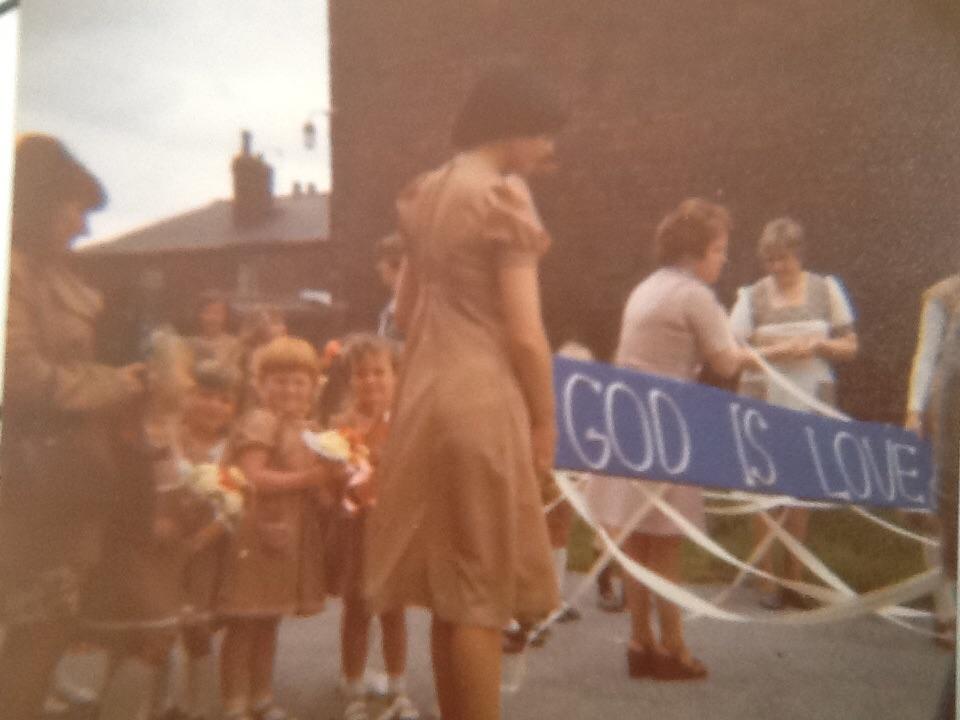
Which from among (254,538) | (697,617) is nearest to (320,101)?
(254,538)

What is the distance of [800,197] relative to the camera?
200 centimetres

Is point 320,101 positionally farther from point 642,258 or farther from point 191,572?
point 191,572

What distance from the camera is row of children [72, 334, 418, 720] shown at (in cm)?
187

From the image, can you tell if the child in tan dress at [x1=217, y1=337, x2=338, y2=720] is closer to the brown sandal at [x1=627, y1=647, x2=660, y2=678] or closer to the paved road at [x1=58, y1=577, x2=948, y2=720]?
the paved road at [x1=58, y1=577, x2=948, y2=720]

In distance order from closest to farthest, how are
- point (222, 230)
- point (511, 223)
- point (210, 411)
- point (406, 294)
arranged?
point (511, 223), point (406, 294), point (210, 411), point (222, 230)

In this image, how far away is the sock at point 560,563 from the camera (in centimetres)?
180

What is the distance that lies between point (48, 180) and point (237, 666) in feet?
3.55

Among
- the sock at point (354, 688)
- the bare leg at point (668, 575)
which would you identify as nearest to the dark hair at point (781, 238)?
the bare leg at point (668, 575)

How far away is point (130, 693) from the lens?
1.93 metres

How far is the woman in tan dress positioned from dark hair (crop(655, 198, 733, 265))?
0.29 m

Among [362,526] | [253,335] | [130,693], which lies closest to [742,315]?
[362,526]

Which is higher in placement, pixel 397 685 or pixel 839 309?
pixel 839 309

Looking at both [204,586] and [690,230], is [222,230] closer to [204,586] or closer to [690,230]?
[204,586]

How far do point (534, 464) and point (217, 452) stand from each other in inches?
24.3
